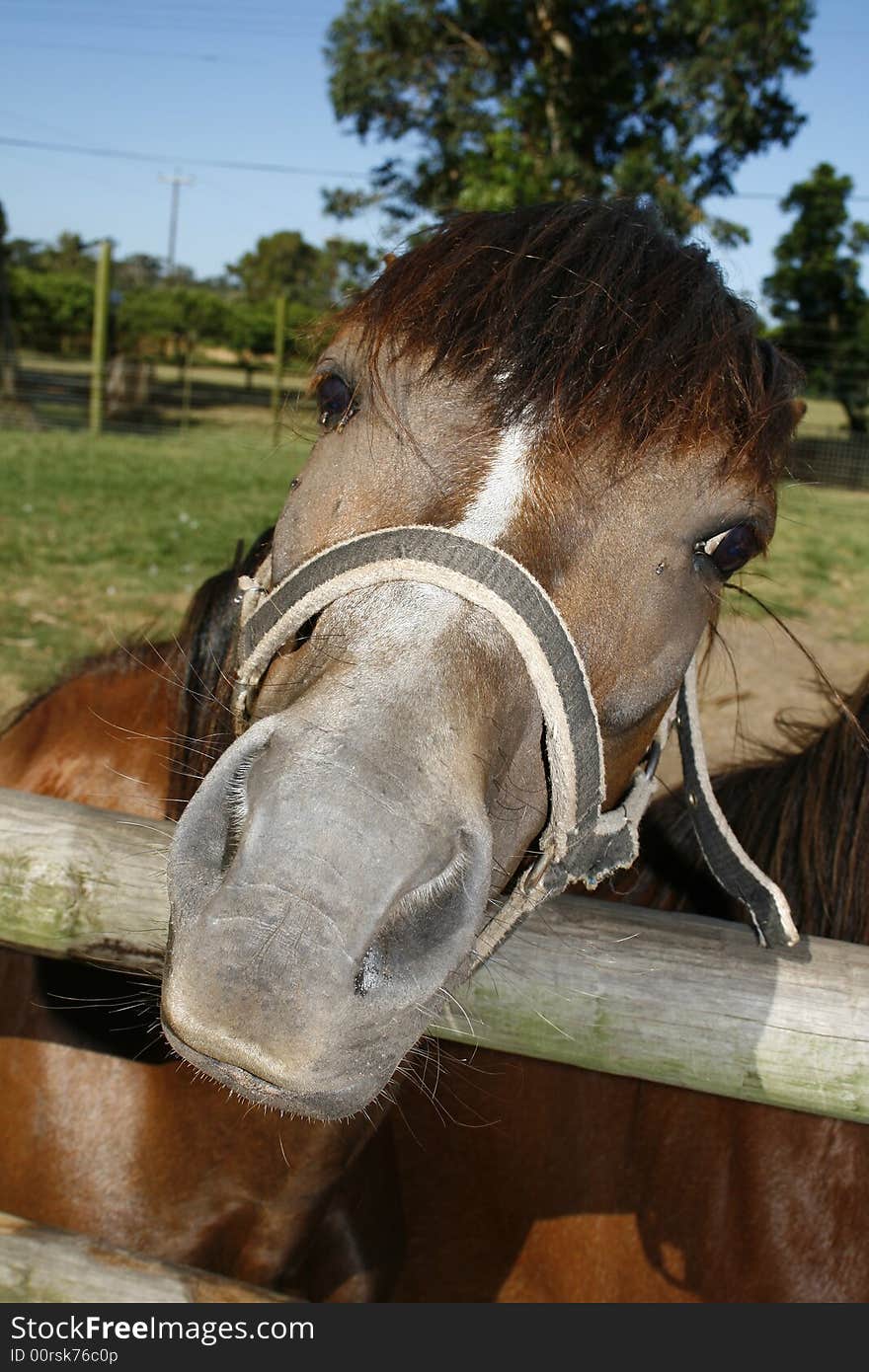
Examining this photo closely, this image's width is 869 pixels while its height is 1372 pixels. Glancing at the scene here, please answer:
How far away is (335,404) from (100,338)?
731 inches

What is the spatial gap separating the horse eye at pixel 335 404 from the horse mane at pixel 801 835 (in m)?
1.11

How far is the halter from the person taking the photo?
1.27m

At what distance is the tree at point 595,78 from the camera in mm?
19094

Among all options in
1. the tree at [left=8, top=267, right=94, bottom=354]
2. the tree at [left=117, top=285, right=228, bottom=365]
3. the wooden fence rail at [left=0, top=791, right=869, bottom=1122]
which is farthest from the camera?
the tree at [left=8, top=267, right=94, bottom=354]

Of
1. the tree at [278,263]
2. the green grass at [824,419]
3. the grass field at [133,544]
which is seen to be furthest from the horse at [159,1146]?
the tree at [278,263]

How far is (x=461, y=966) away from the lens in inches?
52.6

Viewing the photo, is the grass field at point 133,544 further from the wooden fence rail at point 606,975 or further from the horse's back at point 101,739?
the wooden fence rail at point 606,975

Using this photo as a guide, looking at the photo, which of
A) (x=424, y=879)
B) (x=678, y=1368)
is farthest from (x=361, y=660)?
(x=678, y=1368)

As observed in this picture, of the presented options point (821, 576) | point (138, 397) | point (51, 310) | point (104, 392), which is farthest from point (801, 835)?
point (51, 310)

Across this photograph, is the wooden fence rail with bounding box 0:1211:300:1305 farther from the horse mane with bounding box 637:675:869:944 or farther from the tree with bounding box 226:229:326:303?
the tree with bounding box 226:229:326:303

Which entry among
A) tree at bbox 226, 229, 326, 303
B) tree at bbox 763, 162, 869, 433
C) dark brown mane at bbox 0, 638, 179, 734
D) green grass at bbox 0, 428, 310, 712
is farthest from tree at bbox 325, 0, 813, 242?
tree at bbox 226, 229, 326, 303

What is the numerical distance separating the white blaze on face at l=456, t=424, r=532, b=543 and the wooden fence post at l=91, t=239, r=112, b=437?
17528mm

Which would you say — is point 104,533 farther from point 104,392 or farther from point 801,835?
point 104,392

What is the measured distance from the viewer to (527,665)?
4.25 feet
